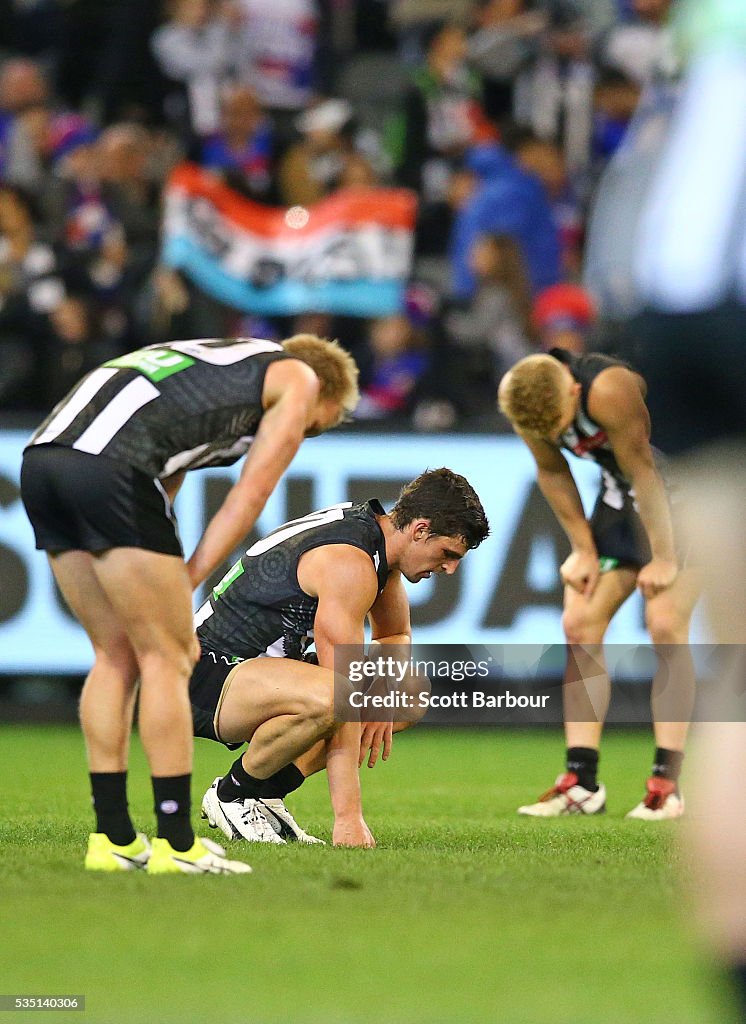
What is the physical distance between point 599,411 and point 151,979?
4.24m

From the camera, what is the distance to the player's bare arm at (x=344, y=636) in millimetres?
5945

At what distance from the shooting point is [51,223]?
1320cm

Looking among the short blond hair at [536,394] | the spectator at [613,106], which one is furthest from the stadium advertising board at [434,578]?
the spectator at [613,106]

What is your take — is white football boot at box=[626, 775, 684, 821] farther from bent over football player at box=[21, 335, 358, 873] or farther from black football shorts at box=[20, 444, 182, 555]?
black football shorts at box=[20, 444, 182, 555]

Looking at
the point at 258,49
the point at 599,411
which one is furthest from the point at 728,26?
the point at 258,49

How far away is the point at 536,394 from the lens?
7.35 meters

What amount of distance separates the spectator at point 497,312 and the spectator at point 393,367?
30cm

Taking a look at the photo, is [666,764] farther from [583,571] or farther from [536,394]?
[536,394]

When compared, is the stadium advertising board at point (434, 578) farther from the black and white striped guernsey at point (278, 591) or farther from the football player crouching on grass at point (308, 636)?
the football player crouching on grass at point (308, 636)

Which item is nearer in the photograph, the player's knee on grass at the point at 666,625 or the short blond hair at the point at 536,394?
the short blond hair at the point at 536,394

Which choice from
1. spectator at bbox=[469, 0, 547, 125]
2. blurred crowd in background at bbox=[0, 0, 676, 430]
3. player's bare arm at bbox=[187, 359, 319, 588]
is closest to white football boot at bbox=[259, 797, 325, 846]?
player's bare arm at bbox=[187, 359, 319, 588]

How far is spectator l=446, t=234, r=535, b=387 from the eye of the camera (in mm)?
12056

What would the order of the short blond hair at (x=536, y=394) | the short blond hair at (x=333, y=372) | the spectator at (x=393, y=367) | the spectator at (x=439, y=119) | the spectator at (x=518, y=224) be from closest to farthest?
the short blond hair at (x=333, y=372) < the short blond hair at (x=536, y=394) < the spectator at (x=393, y=367) < the spectator at (x=518, y=224) < the spectator at (x=439, y=119)

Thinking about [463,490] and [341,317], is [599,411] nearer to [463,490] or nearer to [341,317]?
[463,490]
